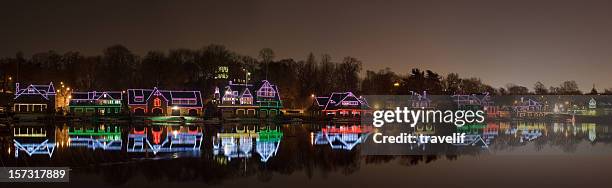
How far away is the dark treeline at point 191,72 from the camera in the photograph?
10775 cm

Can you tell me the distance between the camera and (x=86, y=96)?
91062 millimetres

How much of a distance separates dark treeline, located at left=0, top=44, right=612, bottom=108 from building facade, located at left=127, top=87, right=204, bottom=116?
47.7 feet

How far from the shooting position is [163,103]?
90.1m

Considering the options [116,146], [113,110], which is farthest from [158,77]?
[116,146]

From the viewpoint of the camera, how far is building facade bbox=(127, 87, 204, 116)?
3536 inches

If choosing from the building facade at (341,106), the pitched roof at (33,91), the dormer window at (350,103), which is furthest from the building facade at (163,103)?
the dormer window at (350,103)

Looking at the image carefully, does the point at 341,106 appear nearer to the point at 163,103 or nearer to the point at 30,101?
the point at 163,103

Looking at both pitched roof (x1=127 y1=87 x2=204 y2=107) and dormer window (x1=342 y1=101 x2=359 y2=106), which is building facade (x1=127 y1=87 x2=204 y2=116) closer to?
pitched roof (x1=127 y1=87 x2=204 y2=107)

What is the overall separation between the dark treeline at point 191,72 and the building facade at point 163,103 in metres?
14.5

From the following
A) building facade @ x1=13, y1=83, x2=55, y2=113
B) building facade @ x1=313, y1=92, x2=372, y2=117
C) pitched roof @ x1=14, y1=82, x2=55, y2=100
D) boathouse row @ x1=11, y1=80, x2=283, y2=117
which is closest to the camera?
building facade @ x1=13, y1=83, x2=55, y2=113

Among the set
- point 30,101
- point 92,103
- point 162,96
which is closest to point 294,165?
point 162,96

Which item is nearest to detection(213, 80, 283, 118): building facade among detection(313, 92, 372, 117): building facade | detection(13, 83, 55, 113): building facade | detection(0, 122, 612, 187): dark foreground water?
detection(313, 92, 372, 117): building facade

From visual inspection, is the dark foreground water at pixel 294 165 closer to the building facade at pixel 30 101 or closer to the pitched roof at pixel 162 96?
the pitched roof at pixel 162 96

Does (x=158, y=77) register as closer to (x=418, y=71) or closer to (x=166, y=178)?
(x=418, y=71)
